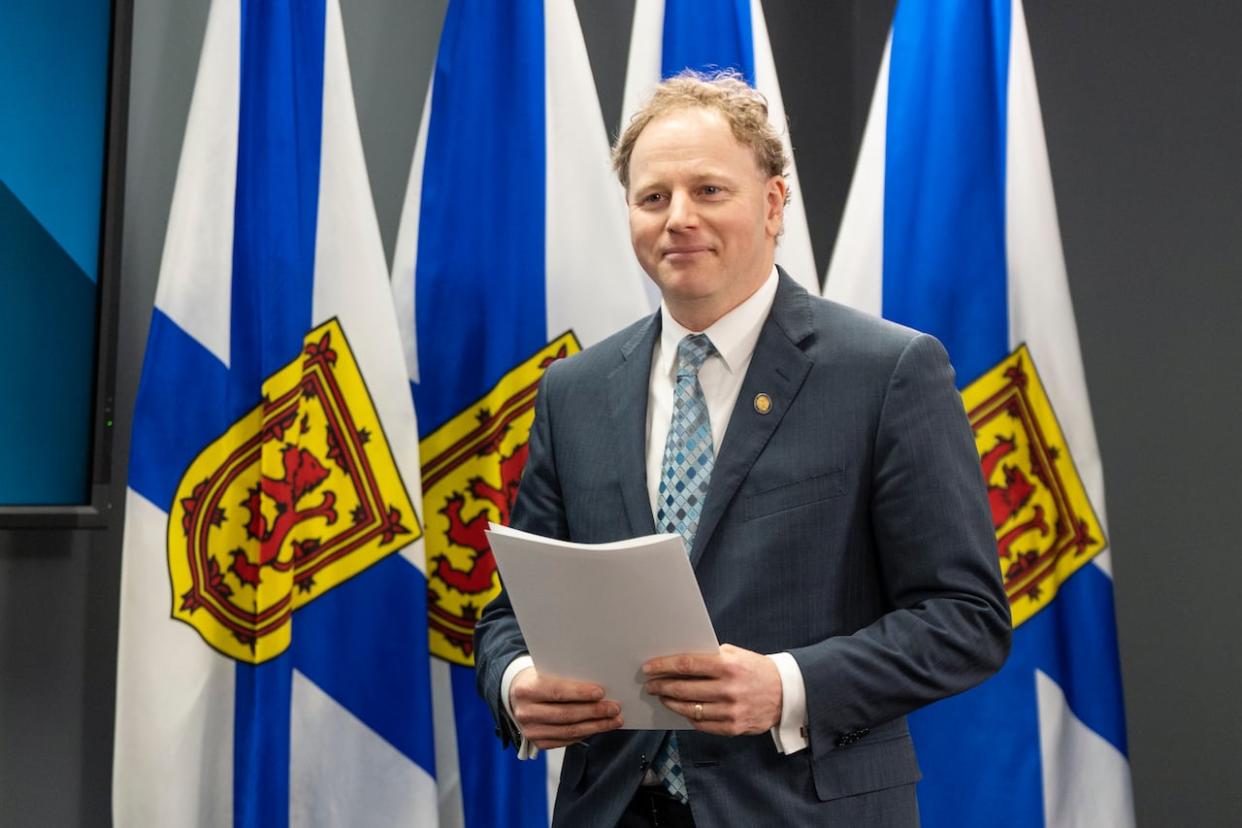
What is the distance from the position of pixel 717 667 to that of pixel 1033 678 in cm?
136

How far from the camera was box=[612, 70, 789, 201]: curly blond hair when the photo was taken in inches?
58.8

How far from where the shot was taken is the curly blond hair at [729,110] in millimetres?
1494

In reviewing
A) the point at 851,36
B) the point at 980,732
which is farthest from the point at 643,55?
the point at 980,732

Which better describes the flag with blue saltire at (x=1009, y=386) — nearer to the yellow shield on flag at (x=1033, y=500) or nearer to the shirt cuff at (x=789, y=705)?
the yellow shield on flag at (x=1033, y=500)

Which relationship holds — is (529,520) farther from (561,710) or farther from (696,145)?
(696,145)

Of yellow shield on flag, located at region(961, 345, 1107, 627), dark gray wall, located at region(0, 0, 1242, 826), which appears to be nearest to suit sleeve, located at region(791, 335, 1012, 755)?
yellow shield on flag, located at region(961, 345, 1107, 627)

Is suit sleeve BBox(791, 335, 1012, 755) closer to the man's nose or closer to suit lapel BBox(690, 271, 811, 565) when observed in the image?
suit lapel BBox(690, 271, 811, 565)

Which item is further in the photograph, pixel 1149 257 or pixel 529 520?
pixel 1149 257

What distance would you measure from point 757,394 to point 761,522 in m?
0.14

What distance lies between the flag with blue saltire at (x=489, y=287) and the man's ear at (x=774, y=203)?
88cm

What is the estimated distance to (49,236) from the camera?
2102 mm

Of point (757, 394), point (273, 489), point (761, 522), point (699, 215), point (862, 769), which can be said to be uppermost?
point (699, 215)

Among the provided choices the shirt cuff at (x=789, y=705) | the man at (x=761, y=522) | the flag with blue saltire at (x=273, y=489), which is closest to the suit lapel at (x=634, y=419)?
the man at (x=761, y=522)

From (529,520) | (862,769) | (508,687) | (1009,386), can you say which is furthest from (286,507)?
(1009,386)
